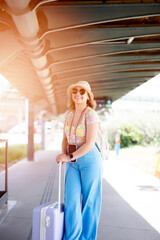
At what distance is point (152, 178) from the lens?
665 centimetres

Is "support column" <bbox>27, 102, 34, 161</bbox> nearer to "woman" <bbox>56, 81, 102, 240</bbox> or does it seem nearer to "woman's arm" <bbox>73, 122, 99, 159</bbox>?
"woman" <bbox>56, 81, 102, 240</bbox>

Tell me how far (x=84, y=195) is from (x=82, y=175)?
7.8 inches

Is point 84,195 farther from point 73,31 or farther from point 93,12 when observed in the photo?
point 73,31

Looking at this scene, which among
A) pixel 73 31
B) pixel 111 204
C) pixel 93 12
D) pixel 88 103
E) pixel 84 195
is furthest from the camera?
pixel 111 204

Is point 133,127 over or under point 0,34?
under

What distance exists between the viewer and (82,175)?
2336mm

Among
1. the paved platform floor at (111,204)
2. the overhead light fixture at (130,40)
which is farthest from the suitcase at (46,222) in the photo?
the overhead light fixture at (130,40)

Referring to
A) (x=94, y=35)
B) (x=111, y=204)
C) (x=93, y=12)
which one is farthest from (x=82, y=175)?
(x=111, y=204)

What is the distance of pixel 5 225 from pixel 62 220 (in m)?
1.42

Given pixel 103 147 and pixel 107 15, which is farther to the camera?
pixel 107 15

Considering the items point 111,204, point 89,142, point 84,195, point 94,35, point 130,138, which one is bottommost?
point 111,204

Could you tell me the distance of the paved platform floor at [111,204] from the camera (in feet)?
10.4

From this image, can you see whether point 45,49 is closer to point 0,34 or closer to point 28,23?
point 0,34

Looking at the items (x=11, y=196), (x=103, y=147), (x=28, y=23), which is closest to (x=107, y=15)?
(x=28, y=23)
